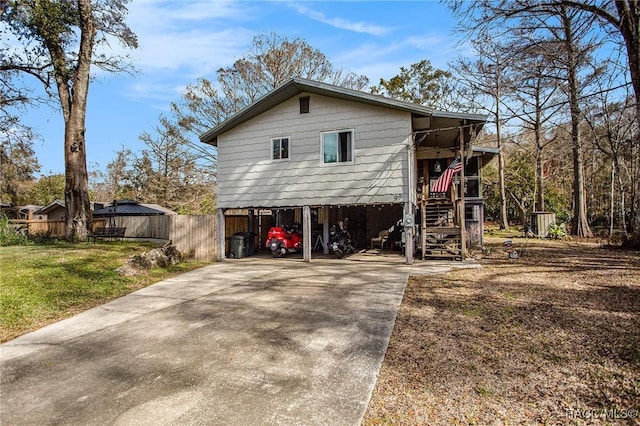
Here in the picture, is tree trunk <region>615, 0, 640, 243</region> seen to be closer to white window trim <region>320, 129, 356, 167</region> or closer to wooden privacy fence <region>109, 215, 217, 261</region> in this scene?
white window trim <region>320, 129, 356, 167</region>

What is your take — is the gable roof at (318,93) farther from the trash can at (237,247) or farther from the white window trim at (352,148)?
the trash can at (237,247)

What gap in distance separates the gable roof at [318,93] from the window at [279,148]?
1.25 metres

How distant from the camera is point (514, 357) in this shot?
3.84 meters

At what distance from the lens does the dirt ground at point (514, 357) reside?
2881mm

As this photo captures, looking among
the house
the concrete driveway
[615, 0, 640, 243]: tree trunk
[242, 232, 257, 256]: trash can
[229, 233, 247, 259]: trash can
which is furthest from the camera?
A: [242, 232, 257, 256]: trash can

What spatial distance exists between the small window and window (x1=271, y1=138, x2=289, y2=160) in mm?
1126

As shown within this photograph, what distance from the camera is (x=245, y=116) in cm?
1247

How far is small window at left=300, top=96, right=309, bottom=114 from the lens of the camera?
11.9 m

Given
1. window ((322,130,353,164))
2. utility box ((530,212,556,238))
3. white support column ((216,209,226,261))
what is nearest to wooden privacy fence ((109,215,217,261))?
white support column ((216,209,226,261))

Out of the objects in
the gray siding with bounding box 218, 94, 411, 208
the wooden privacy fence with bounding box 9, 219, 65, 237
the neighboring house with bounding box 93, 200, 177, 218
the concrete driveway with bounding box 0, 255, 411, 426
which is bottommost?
the concrete driveway with bounding box 0, 255, 411, 426

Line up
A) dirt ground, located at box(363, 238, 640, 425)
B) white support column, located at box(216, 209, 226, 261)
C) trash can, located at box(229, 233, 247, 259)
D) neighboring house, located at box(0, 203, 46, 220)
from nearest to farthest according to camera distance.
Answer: dirt ground, located at box(363, 238, 640, 425) → white support column, located at box(216, 209, 226, 261) → trash can, located at box(229, 233, 247, 259) → neighboring house, located at box(0, 203, 46, 220)

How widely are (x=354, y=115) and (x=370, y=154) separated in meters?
1.42

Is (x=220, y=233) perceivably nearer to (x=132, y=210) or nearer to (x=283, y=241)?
(x=283, y=241)

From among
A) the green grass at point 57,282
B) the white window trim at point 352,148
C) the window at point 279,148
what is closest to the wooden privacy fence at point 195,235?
the green grass at point 57,282
